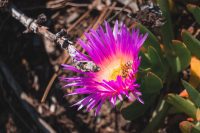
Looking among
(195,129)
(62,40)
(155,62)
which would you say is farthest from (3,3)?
(195,129)

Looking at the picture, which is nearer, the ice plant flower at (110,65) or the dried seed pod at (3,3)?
the ice plant flower at (110,65)

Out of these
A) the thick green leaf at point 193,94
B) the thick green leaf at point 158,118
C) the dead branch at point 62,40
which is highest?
the dead branch at point 62,40

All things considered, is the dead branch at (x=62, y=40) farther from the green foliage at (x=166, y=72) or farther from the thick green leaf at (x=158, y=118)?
the thick green leaf at (x=158, y=118)

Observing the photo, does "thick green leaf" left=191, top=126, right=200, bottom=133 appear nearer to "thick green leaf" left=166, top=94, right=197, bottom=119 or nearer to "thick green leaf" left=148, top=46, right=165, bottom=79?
"thick green leaf" left=166, top=94, right=197, bottom=119

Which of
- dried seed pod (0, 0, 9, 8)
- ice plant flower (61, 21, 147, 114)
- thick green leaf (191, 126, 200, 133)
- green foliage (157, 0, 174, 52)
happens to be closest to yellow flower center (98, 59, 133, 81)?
ice plant flower (61, 21, 147, 114)

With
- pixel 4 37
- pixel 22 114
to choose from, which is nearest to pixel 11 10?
pixel 4 37

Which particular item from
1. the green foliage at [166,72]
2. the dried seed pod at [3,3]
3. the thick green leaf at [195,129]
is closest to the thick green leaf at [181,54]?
the green foliage at [166,72]

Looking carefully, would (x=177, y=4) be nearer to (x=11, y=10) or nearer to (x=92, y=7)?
(x=92, y=7)

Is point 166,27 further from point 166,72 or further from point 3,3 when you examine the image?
point 3,3
